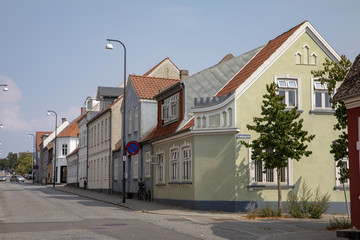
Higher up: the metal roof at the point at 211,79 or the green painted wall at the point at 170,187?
the metal roof at the point at 211,79

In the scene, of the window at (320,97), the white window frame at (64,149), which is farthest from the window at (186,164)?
the white window frame at (64,149)

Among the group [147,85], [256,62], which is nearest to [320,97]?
[256,62]

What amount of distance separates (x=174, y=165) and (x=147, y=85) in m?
9.94

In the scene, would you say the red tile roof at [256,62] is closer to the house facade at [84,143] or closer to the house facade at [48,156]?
the house facade at [84,143]

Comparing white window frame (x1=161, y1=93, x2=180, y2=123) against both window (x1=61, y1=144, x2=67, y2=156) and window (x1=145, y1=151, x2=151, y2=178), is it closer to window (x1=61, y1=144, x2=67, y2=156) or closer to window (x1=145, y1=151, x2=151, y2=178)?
window (x1=145, y1=151, x2=151, y2=178)

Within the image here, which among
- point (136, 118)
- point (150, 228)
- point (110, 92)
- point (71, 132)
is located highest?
point (110, 92)

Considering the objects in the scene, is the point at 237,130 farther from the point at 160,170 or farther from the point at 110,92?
the point at 110,92

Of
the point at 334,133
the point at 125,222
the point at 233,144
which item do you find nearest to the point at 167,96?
the point at 233,144

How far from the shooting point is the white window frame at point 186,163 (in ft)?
78.6

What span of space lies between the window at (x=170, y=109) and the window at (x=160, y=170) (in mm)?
2129

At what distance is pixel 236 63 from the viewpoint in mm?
28266

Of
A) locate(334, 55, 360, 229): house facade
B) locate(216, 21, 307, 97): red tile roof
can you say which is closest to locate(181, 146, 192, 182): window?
locate(216, 21, 307, 97): red tile roof

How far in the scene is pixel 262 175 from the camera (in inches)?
899

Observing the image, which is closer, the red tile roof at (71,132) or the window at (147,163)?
the window at (147,163)
